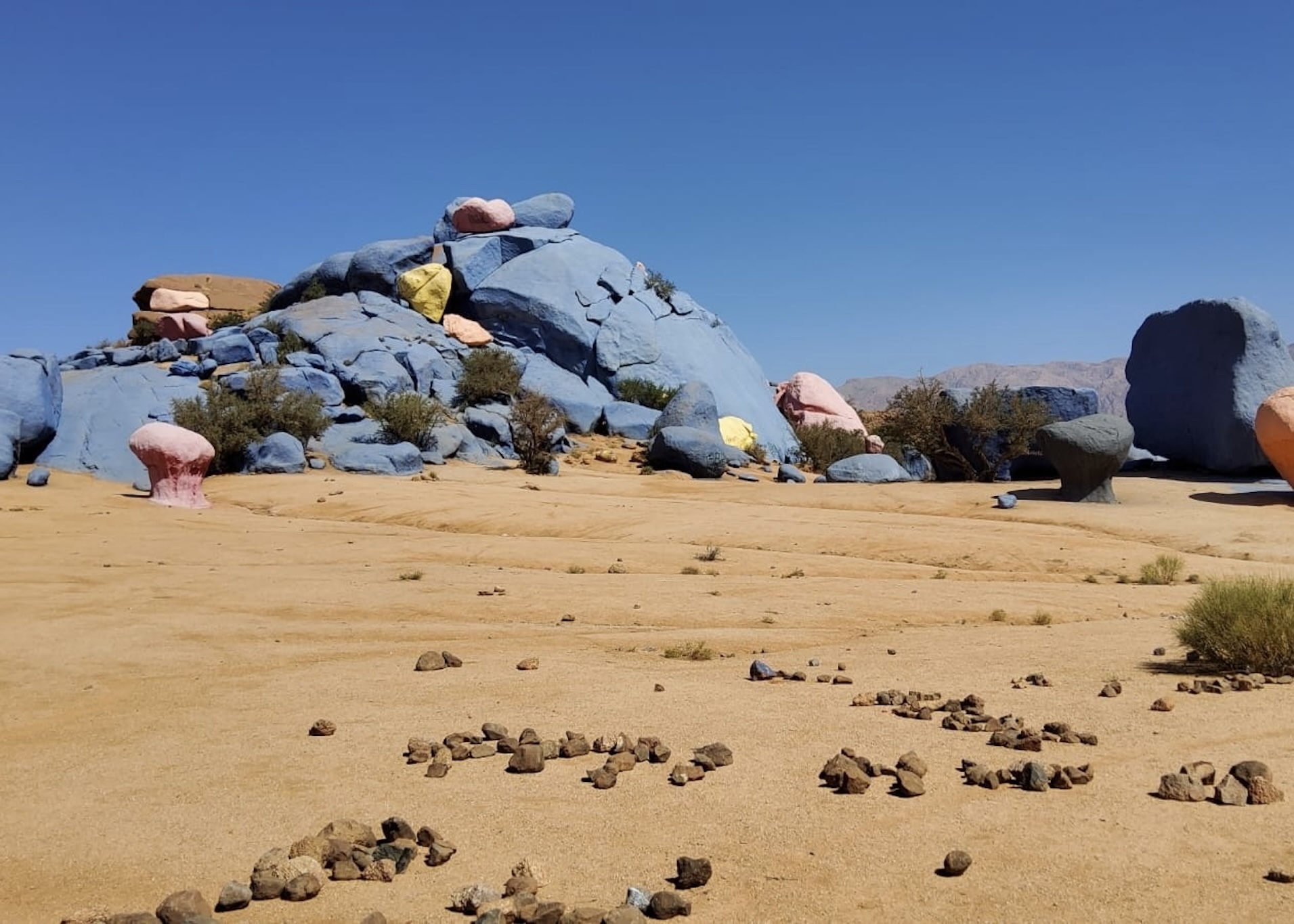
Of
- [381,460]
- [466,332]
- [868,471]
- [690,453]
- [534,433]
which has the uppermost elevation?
[466,332]

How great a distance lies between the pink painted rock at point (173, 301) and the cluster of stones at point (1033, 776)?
44.1m

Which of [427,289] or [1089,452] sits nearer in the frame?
[1089,452]

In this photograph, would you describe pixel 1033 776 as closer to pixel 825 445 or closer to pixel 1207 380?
pixel 1207 380

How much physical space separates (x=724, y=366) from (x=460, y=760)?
33.8 meters

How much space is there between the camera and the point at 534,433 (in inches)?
920

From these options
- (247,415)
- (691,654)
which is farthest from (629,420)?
(691,654)

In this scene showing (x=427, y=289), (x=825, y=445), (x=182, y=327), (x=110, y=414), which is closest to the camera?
(x=110, y=414)

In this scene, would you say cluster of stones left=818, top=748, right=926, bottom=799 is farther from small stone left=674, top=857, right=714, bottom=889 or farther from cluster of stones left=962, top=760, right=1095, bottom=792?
small stone left=674, top=857, right=714, bottom=889

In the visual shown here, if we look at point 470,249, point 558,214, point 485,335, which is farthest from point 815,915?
point 558,214

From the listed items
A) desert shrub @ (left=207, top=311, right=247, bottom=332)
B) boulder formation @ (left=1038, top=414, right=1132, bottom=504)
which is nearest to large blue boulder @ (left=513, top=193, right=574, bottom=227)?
desert shrub @ (left=207, top=311, right=247, bottom=332)

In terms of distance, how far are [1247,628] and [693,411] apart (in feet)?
71.9

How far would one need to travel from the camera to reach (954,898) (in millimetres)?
3172

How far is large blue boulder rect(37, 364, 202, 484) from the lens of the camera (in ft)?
70.7

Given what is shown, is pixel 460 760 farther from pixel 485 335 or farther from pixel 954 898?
pixel 485 335
